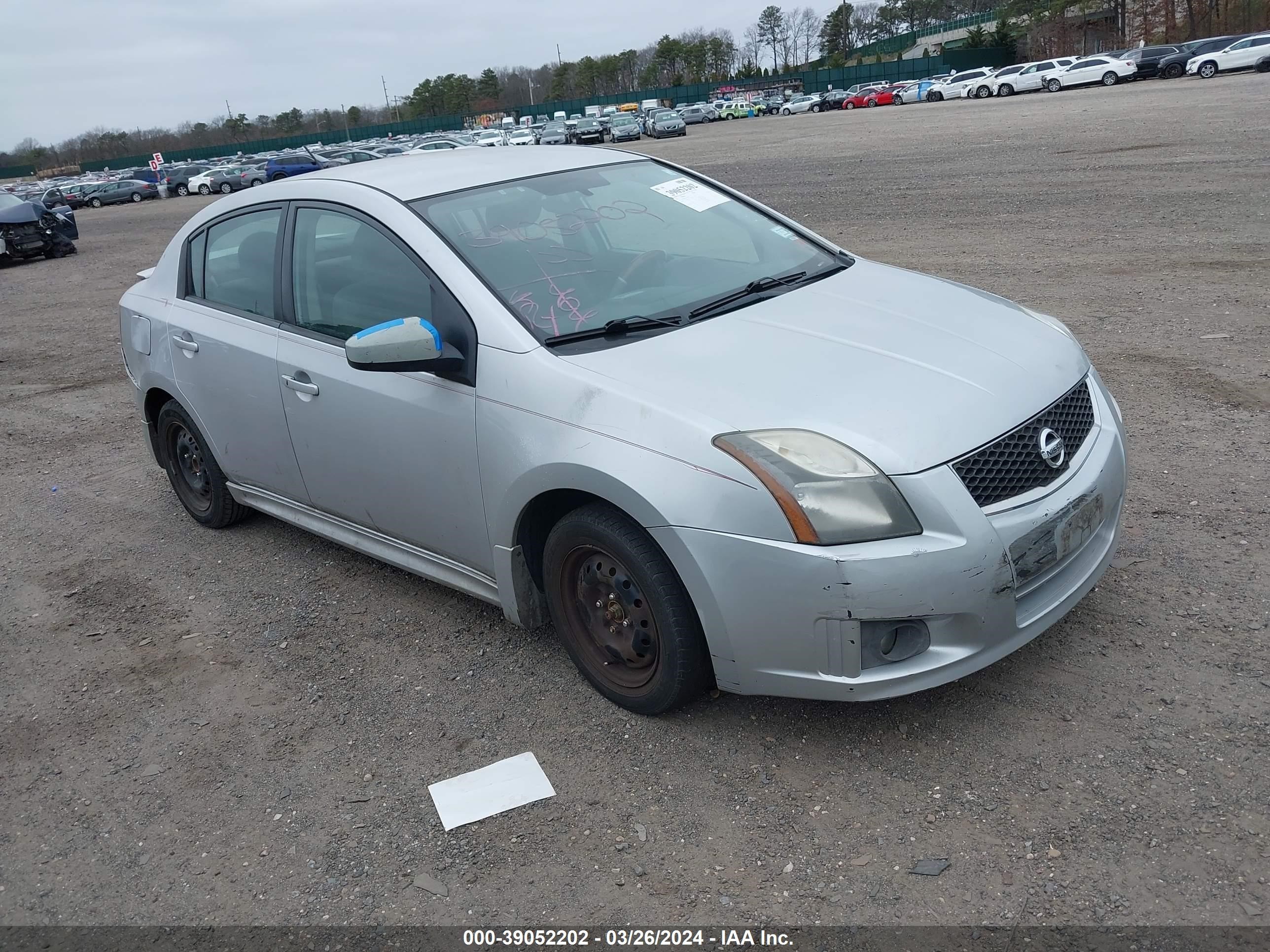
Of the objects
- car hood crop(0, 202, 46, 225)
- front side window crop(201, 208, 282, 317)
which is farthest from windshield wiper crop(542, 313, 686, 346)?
car hood crop(0, 202, 46, 225)

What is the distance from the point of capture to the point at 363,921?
2736 millimetres

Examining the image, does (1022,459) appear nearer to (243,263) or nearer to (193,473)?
(243,263)

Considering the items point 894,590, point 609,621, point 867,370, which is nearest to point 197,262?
point 609,621

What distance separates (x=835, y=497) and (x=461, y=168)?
2.30 metres

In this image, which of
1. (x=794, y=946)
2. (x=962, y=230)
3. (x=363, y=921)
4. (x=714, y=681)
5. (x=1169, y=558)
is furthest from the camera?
(x=962, y=230)

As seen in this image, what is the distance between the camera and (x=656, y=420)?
10.1ft

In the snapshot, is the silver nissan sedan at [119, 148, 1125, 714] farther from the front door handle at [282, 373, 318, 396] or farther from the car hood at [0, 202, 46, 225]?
the car hood at [0, 202, 46, 225]

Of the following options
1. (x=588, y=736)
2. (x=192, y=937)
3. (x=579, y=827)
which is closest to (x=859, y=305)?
(x=588, y=736)

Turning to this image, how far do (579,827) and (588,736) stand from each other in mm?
446

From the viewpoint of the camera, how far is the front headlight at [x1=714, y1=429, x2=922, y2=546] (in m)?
2.83

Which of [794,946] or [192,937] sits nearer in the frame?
[794,946]

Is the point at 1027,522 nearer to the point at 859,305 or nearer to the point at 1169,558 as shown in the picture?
the point at 859,305

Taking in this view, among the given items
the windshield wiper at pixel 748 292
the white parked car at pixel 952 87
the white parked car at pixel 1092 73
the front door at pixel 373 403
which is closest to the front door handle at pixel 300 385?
the front door at pixel 373 403

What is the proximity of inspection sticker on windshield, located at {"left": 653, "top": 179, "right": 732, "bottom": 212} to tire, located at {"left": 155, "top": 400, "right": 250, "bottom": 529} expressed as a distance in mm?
2497
